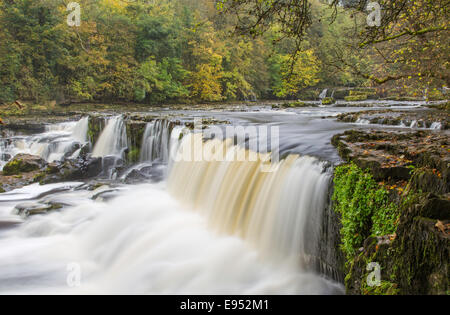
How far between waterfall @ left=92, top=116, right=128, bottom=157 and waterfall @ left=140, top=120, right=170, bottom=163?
1044 mm

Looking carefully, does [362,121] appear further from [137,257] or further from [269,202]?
[137,257]

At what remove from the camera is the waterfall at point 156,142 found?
11923mm

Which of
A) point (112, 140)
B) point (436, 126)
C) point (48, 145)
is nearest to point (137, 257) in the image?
point (112, 140)

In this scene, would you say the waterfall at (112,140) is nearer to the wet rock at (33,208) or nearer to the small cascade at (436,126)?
the wet rock at (33,208)

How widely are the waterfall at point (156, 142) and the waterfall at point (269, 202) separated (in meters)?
4.18

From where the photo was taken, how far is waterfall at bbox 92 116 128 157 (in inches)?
515

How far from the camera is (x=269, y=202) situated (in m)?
5.88

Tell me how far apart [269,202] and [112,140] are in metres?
9.35

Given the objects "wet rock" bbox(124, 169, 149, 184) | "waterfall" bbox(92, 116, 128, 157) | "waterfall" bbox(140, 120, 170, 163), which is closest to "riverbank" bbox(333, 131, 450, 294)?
"wet rock" bbox(124, 169, 149, 184)

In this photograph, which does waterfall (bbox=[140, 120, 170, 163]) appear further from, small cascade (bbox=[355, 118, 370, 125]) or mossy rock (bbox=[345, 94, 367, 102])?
mossy rock (bbox=[345, 94, 367, 102])

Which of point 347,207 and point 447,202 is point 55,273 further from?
point 447,202

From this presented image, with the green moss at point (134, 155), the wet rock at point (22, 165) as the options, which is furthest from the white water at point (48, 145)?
the green moss at point (134, 155)
